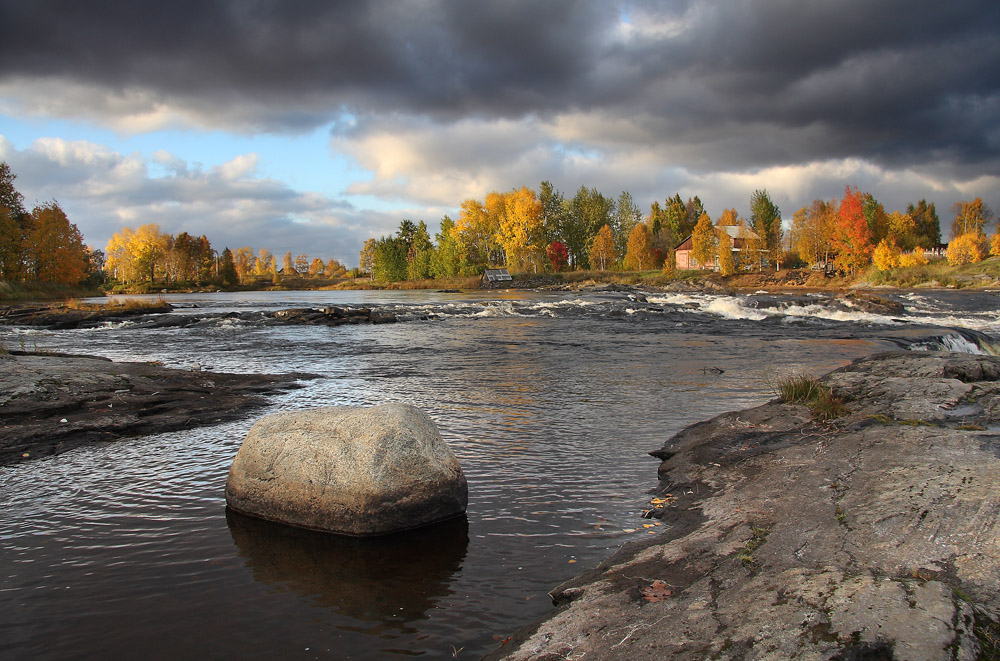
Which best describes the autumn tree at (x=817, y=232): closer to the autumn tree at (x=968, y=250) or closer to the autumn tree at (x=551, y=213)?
the autumn tree at (x=968, y=250)

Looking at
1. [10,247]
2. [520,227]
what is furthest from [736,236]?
[10,247]

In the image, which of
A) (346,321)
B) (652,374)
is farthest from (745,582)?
(346,321)

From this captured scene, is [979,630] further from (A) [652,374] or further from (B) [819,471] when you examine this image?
(A) [652,374]

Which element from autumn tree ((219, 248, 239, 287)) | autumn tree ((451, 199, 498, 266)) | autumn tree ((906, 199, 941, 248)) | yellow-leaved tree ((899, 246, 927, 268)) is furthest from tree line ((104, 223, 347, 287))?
autumn tree ((906, 199, 941, 248))

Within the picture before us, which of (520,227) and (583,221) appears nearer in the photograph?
(520,227)

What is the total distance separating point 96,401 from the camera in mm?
10688

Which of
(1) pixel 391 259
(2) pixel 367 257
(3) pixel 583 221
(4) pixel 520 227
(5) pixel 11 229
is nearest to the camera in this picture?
(5) pixel 11 229

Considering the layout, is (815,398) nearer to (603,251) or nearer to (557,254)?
(603,251)

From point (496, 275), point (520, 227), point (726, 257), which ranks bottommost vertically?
point (496, 275)

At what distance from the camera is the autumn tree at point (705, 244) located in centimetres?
10038

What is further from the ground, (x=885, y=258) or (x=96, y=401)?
(x=885, y=258)

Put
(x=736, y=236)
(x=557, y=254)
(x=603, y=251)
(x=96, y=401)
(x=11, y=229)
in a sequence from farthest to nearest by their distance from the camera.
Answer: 1. (x=557, y=254)
2. (x=603, y=251)
3. (x=736, y=236)
4. (x=11, y=229)
5. (x=96, y=401)

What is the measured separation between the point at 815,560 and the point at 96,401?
11.4 m

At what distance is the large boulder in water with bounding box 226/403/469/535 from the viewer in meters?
5.98
